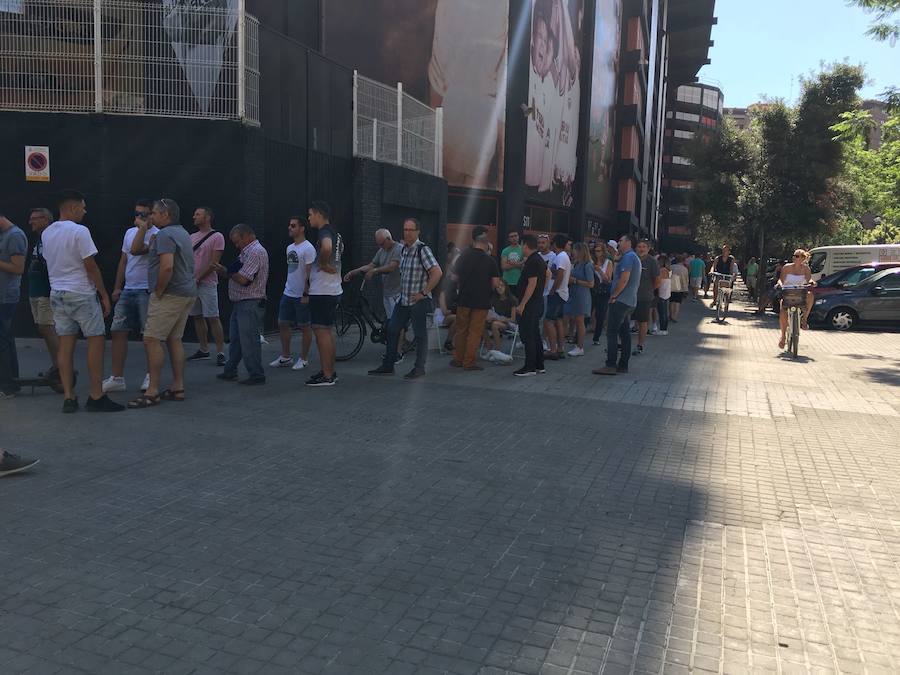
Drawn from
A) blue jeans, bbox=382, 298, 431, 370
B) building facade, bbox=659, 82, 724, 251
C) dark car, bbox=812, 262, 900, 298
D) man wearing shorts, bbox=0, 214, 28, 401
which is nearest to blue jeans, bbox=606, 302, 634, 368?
blue jeans, bbox=382, 298, 431, 370

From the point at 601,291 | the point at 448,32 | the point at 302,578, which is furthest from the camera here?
the point at 448,32

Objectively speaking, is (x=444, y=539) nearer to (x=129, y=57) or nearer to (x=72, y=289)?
(x=72, y=289)

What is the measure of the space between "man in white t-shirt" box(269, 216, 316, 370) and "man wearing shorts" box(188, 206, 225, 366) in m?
0.77

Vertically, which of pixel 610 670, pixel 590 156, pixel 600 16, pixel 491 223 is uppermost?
pixel 600 16

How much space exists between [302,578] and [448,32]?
20990 mm

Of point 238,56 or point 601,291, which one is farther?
point 601,291

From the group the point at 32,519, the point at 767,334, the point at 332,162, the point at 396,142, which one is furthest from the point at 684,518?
the point at 767,334

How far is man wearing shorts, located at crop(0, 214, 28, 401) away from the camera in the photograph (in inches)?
277

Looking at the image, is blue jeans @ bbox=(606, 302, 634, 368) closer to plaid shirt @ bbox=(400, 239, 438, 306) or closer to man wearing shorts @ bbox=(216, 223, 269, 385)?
plaid shirt @ bbox=(400, 239, 438, 306)

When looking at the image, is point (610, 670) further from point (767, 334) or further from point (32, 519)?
point (767, 334)

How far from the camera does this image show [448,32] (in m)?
22.0

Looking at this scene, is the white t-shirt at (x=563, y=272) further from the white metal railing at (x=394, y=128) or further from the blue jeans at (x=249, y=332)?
the white metal railing at (x=394, y=128)

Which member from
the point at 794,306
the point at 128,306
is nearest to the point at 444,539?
the point at 128,306

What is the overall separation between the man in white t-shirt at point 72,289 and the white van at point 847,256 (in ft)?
69.2
